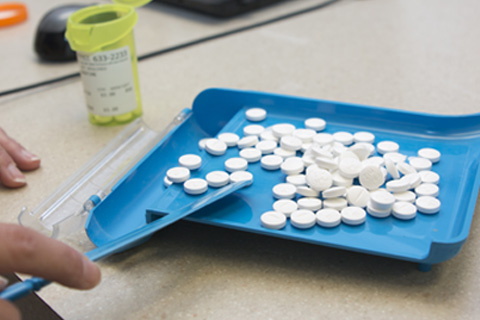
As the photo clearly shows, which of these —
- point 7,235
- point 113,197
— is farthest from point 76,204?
point 7,235

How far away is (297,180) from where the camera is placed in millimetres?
547

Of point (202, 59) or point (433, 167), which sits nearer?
point (433, 167)

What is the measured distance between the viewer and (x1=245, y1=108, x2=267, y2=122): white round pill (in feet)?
2.26

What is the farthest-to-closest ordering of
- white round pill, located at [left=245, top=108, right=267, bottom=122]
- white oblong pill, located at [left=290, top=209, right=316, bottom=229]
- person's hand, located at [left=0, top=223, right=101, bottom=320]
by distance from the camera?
white round pill, located at [left=245, top=108, right=267, bottom=122], white oblong pill, located at [left=290, top=209, right=316, bottom=229], person's hand, located at [left=0, top=223, right=101, bottom=320]

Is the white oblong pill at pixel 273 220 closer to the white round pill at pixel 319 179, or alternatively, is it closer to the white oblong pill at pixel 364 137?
the white round pill at pixel 319 179

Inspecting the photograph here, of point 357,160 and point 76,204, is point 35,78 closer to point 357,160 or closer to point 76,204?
point 76,204

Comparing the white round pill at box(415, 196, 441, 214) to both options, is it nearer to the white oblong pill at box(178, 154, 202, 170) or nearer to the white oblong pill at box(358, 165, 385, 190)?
the white oblong pill at box(358, 165, 385, 190)

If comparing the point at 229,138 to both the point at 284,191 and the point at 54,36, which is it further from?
the point at 54,36

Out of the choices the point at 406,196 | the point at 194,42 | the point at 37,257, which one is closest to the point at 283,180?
the point at 406,196

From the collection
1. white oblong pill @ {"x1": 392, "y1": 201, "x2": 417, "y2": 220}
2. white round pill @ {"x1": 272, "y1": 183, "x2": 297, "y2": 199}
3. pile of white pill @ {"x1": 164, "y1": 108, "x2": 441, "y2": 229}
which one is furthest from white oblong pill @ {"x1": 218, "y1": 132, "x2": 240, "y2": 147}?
white oblong pill @ {"x1": 392, "y1": 201, "x2": 417, "y2": 220}

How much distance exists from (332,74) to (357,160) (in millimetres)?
405

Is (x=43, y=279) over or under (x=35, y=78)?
over

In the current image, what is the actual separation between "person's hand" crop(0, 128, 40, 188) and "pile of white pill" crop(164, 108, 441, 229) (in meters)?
0.20

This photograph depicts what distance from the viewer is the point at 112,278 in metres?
0.48
